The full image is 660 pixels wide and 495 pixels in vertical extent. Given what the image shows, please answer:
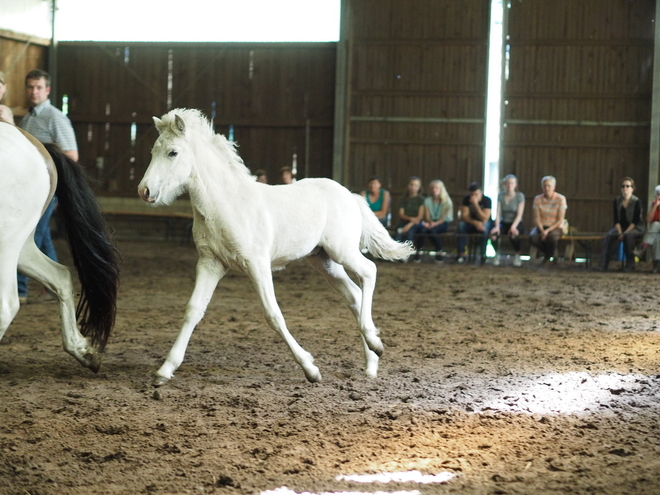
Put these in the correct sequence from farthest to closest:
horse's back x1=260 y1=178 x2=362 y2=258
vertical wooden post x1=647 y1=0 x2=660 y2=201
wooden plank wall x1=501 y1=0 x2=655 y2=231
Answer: wooden plank wall x1=501 y1=0 x2=655 y2=231, vertical wooden post x1=647 y1=0 x2=660 y2=201, horse's back x1=260 y1=178 x2=362 y2=258

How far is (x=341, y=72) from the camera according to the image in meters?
16.7

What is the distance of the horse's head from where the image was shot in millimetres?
4477

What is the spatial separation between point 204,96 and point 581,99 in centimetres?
795

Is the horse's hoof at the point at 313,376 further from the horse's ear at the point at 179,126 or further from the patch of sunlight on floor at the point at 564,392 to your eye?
the horse's ear at the point at 179,126

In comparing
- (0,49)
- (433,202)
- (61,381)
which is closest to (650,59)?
(433,202)

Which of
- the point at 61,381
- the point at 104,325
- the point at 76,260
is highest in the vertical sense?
the point at 76,260

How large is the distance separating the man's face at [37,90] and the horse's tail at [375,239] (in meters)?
2.97

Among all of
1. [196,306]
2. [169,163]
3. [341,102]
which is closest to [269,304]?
[196,306]

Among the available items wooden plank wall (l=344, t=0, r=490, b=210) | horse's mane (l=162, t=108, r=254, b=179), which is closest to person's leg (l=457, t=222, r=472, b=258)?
wooden plank wall (l=344, t=0, r=490, b=210)

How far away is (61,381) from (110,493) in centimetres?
195

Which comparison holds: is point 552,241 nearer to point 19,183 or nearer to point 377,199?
point 377,199

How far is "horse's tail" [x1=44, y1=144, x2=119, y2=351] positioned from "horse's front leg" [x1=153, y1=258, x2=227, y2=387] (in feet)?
1.69

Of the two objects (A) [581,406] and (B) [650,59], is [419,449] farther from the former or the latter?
(B) [650,59]

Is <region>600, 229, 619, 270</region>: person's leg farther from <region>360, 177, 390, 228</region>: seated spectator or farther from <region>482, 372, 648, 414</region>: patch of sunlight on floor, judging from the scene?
<region>482, 372, 648, 414</region>: patch of sunlight on floor
